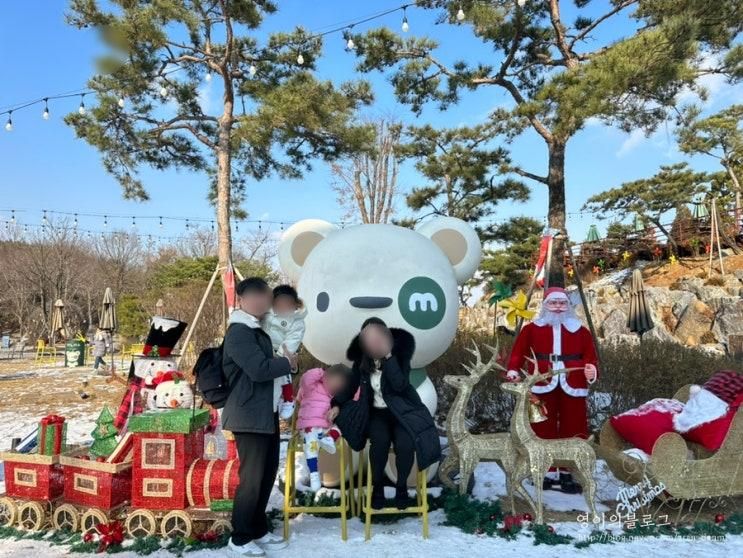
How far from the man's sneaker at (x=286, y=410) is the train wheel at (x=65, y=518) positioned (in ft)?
4.58

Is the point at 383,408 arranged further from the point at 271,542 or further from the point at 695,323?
the point at 695,323

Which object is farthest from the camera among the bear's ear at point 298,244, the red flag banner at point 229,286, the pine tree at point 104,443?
the red flag banner at point 229,286

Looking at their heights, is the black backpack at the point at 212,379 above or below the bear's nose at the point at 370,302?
below

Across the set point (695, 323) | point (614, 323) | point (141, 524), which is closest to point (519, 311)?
point (141, 524)

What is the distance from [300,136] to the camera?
1079cm

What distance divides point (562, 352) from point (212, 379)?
264 cm

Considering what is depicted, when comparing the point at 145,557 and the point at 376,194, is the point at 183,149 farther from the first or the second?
the point at 145,557

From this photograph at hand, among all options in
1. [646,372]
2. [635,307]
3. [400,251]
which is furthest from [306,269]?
[635,307]

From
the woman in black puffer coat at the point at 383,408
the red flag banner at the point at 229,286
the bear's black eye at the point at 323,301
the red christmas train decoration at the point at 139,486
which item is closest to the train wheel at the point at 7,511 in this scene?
the red christmas train decoration at the point at 139,486

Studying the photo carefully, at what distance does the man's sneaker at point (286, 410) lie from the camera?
3.34m

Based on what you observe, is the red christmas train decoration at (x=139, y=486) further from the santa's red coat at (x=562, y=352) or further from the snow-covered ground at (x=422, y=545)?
the santa's red coat at (x=562, y=352)

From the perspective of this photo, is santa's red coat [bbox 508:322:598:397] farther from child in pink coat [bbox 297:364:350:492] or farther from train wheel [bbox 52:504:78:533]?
train wheel [bbox 52:504:78:533]

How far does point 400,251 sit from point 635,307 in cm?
540

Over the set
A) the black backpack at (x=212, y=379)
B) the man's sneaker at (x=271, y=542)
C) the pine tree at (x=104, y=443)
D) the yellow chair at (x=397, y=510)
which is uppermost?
the black backpack at (x=212, y=379)
